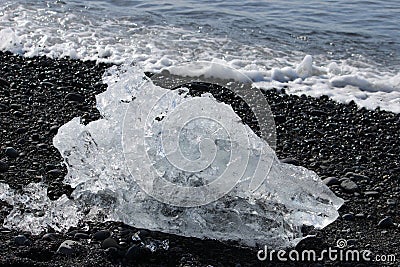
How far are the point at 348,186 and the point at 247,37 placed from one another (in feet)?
17.3

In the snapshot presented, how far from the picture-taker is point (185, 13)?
36.9 feet

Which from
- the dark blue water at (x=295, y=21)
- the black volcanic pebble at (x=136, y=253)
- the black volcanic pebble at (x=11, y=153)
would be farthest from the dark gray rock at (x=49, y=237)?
the dark blue water at (x=295, y=21)

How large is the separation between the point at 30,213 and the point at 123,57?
4.68 m

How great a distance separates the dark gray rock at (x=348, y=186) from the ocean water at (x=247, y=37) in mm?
2280

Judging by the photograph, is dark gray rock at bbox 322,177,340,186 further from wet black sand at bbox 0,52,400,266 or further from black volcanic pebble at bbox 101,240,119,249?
black volcanic pebble at bbox 101,240,119,249

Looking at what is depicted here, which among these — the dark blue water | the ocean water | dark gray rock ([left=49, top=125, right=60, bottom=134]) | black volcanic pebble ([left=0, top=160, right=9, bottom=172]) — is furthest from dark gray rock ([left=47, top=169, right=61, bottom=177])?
the dark blue water

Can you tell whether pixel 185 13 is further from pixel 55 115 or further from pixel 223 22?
pixel 55 115

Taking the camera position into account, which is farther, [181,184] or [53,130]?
[53,130]

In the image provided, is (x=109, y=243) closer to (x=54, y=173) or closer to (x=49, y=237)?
(x=49, y=237)

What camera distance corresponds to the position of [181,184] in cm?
429

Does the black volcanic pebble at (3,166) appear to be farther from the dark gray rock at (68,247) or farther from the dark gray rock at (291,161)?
the dark gray rock at (291,161)

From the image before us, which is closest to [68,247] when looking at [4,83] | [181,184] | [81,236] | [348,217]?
[81,236]

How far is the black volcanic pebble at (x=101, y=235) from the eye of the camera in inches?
161

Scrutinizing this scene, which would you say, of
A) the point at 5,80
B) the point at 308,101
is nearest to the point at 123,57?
the point at 5,80
